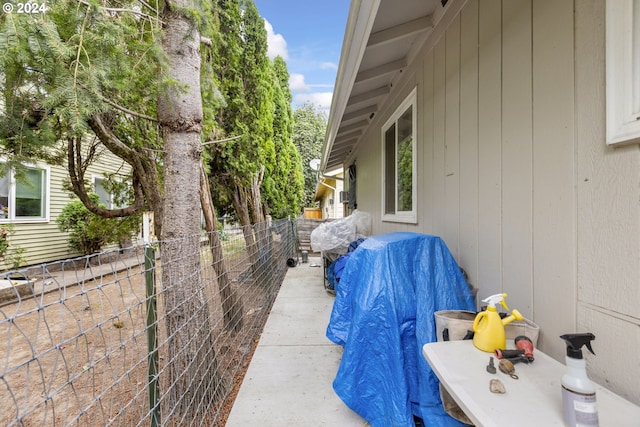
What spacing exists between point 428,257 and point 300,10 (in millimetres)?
9231

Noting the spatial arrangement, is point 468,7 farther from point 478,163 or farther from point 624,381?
point 624,381

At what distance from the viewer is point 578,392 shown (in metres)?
0.81

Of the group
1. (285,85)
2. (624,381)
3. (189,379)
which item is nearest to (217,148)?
(189,379)

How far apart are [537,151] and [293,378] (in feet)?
7.13

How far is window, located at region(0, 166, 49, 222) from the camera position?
21.1 ft

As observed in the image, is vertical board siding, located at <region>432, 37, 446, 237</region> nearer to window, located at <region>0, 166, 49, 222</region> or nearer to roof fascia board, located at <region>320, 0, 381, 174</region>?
roof fascia board, located at <region>320, 0, 381, 174</region>

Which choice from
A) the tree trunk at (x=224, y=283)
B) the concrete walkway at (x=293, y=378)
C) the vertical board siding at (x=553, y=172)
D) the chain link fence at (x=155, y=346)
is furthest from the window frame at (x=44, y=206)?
the vertical board siding at (x=553, y=172)

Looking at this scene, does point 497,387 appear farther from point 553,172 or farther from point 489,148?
point 489,148

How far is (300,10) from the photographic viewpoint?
858cm

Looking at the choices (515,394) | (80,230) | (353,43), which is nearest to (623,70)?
(515,394)

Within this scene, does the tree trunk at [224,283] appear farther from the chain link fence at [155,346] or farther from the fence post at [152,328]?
the fence post at [152,328]

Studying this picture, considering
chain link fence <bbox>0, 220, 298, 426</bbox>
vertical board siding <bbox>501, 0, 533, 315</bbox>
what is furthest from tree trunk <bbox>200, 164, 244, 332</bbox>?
vertical board siding <bbox>501, 0, 533, 315</bbox>

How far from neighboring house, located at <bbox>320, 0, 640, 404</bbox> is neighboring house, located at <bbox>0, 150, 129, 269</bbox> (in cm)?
660

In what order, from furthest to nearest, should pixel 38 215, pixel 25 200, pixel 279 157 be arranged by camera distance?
1. pixel 279 157
2. pixel 38 215
3. pixel 25 200
